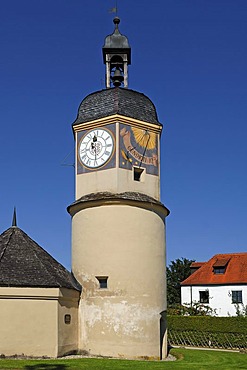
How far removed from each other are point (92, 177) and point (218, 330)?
629 inches

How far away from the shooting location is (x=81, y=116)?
27.9m

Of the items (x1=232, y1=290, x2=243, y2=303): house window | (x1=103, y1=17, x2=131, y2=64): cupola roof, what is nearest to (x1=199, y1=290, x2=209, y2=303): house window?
(x1=232, y1=290, x2=243, y2=303): house window

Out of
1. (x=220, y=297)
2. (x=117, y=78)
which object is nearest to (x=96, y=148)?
(x=117, y=78)

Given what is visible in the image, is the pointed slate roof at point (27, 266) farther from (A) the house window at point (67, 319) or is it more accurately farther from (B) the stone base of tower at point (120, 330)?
(B) the stone base of tower at point (120, 330)

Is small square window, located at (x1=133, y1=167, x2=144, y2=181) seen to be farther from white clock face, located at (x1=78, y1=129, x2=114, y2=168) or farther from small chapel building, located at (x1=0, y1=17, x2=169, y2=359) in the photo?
white clock face, located at (x1=78, y1=129, x2=114, y2=168)

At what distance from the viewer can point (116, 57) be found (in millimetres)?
29328

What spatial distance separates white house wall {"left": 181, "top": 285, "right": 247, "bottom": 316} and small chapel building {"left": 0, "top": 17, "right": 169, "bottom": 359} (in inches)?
932

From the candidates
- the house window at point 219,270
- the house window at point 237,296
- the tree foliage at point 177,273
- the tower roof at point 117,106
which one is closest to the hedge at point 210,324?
the house window at point 237,296

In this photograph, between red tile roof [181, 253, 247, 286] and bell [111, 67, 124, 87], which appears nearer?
bell [111, 67, 124, 87]

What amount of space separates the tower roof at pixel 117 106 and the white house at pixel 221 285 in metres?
25.3

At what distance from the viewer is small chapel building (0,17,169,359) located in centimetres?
2261

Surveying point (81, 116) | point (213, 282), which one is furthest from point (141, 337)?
point (213, 282)

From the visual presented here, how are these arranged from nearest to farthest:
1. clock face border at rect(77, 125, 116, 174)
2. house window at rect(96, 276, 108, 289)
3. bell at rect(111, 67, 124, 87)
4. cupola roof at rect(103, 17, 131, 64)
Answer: house window at rect(96, 276, 108, 289) → clock face border at rect(77, 125, 116, 174) → cupola roof at rect(103, 17, 131, 64) → bell at rect(111, 67, 124, 87)

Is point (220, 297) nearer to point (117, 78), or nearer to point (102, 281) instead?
point (102, 281)
